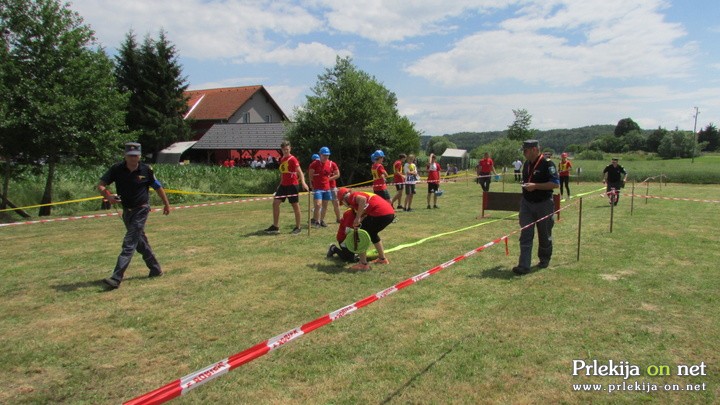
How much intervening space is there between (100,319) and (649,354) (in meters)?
5.43

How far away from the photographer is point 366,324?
15.7ft

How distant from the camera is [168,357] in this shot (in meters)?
4.11

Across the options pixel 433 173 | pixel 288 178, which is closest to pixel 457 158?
pixel 433 173

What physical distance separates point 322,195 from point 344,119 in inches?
765

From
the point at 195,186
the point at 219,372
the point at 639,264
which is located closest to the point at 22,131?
the point at 195,186

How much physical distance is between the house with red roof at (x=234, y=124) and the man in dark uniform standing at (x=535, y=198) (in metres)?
27.0

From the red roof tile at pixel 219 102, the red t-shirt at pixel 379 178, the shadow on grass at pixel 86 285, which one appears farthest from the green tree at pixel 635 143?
the shadow on grass at pixel 86 285

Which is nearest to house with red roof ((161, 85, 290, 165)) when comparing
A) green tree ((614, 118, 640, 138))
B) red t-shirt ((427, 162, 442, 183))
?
red t-shirt ((427, 162, 442, 183))

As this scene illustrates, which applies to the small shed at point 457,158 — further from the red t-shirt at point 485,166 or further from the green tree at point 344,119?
the red t-shirt at point 485,166

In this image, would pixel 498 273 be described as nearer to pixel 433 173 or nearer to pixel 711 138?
pixel 433 173

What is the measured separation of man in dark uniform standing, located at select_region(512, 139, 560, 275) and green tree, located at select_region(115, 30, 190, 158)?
37.0 m

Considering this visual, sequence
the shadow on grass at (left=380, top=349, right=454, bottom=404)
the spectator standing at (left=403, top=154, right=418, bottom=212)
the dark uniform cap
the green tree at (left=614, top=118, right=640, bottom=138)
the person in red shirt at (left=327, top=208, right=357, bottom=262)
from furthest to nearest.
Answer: the green tree at (left=614, top=118, right=640, bottom=138)
the spectator standing at (left=403, top=154, right=418, bottom=212)
the person in red shirt at (left=327, top=208, right=357, bottom=262)
the dark uniform cap
the shadow on grass at (left=380, top=349, right=454, bottom=404)

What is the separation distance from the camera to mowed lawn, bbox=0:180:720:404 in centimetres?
359

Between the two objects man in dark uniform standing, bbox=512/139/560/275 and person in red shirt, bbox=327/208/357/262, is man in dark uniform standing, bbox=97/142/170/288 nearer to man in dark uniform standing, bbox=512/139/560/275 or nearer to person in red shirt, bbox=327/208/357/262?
person in red shirt, bbox=327/208/357/262
